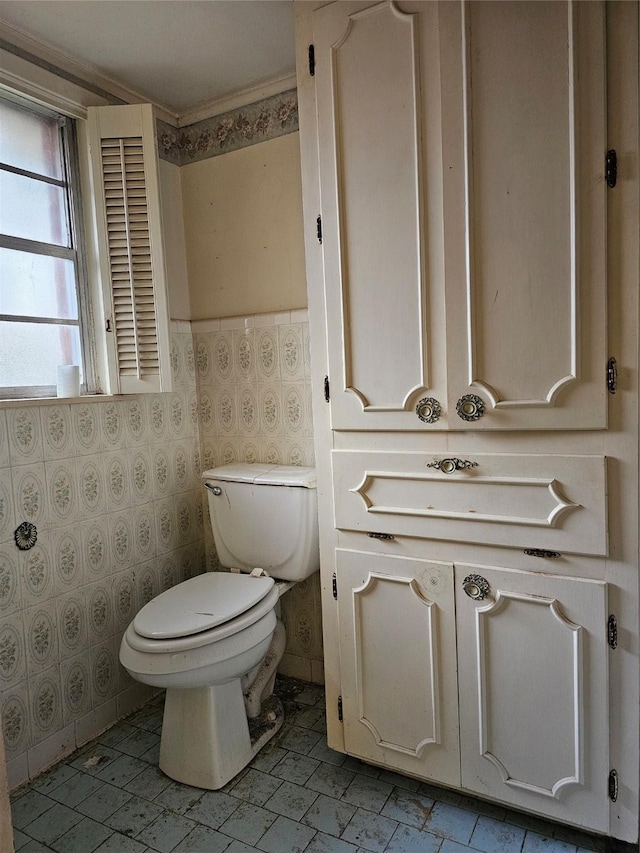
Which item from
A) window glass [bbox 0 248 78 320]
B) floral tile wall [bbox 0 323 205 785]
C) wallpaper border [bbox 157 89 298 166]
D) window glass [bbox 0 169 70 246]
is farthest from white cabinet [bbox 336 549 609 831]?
wallpaper border [bbox 157 89 298 166]

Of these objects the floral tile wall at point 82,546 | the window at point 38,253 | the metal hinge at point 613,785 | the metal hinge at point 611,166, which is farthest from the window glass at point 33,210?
the metal hinge at point 613,785

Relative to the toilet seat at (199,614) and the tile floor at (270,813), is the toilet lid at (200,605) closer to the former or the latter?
the toilet seat at (199,614)

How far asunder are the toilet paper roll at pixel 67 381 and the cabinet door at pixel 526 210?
1136 mm

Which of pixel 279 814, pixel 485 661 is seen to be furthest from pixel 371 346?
pixel 279 814

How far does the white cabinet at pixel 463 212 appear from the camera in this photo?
3.78 feet

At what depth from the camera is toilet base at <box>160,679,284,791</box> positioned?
157 cm

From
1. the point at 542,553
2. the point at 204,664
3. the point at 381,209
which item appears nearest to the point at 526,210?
the point at 381,209

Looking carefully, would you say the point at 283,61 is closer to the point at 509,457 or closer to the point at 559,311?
the point at 559,311

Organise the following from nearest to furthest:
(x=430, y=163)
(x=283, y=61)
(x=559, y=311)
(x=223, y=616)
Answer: (x=559, y=311) < (x=430, y=163) < (x=223, y=616) < (x=283, y=61)

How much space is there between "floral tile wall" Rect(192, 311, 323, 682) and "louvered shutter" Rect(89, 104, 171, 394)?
287 mm

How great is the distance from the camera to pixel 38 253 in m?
1.74

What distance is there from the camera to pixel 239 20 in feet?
5.24

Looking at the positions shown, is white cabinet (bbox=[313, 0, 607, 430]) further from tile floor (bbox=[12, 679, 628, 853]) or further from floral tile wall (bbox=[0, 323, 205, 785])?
tile floor (bbox=[12, 679, 628, 853])

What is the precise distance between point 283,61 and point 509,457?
1.45 meters
